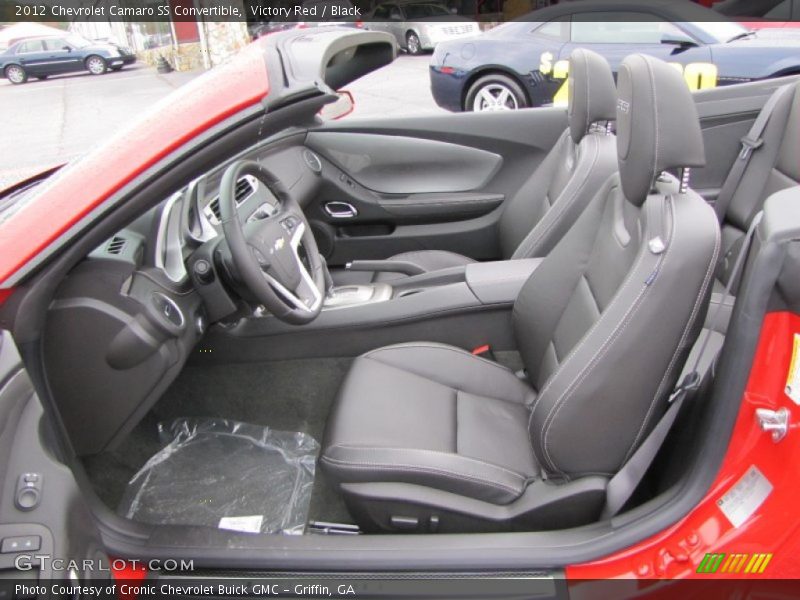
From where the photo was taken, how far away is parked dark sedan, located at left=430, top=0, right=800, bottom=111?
495 centimetres

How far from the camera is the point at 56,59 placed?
43.1 ft

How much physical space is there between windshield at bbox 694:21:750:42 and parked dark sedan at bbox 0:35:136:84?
10.4 meters

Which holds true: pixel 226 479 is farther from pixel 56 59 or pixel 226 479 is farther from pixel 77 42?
pixel 56 59

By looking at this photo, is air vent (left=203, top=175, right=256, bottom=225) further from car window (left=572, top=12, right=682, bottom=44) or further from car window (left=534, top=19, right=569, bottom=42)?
car window (left=534, top=19, right=569, bottom=42)

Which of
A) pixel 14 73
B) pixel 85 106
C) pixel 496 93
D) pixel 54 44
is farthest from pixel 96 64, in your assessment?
pixel 496 93

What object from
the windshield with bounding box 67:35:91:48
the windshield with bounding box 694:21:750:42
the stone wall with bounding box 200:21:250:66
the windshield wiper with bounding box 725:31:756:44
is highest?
the stone wall with bounding box 200:21:250:66

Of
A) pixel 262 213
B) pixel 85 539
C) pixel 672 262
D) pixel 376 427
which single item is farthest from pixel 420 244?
pixel 85 539

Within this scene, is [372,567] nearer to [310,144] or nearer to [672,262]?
[672,262]

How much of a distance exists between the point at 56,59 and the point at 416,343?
45.8 feet

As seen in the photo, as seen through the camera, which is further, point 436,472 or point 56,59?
point 56,59

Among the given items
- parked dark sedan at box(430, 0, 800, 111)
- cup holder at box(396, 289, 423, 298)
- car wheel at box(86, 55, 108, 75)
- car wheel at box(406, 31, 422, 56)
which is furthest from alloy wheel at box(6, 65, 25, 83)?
cup holder at box(396, 289, 423, 298)

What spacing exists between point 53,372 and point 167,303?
0.93 feet

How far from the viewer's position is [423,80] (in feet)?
32.8

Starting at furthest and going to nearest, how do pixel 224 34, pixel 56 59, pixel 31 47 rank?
pixel 56 59 → pixel 31 47 → pixel 224 34
